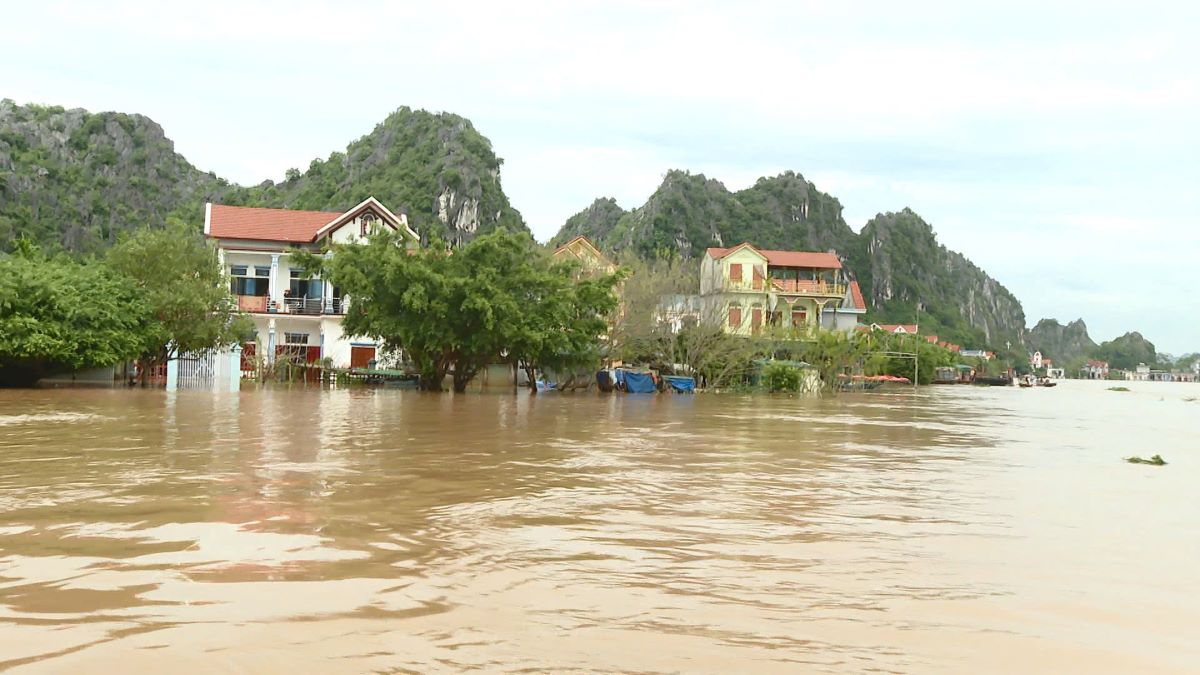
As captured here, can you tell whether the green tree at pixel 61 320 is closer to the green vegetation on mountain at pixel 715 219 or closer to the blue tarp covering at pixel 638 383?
the blue tarp covering at pixel 638 383

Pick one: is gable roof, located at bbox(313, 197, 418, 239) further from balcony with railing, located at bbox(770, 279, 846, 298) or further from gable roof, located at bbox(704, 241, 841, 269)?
balcony with railing, located at bbox(770, 279, 846, 298)

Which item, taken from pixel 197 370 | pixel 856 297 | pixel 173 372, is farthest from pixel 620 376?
A: pixel 856 297

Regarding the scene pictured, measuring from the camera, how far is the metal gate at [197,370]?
35.0 m

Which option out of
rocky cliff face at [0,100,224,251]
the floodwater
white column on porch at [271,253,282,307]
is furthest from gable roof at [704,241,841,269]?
the floodwater

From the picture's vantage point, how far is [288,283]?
1638 inches

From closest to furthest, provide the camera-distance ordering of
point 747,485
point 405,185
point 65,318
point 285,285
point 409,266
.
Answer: point 747,485
point 65,318
point 409,266
point 285,285
point 405,185

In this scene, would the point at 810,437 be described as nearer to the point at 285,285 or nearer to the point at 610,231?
the point at 285,285

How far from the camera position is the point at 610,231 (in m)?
119

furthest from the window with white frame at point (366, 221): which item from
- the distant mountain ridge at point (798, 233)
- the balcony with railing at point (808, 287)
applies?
the distant mountain ridge at point (798, 233)

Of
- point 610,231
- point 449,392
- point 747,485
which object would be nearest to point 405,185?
point 610,231

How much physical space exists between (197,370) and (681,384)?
59.9ft

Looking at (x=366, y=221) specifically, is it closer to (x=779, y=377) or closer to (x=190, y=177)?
(x=779, y=377)

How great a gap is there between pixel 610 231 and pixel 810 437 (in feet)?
338

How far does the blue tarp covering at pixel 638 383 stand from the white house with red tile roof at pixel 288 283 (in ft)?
38.5
